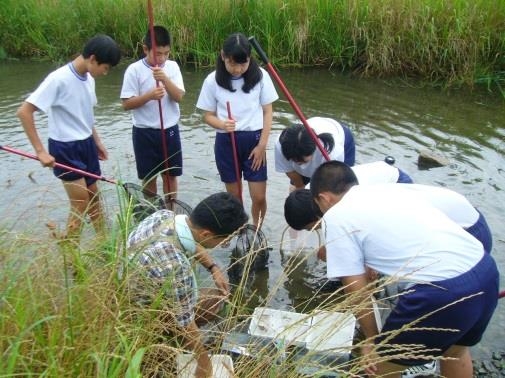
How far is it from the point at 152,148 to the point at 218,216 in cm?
214

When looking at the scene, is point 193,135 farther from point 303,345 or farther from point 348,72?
point 303,345

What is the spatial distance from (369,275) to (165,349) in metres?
1.47

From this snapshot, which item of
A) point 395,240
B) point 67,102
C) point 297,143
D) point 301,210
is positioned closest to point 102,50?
point 67,102

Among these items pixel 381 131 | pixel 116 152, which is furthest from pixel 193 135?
pixel 381 131

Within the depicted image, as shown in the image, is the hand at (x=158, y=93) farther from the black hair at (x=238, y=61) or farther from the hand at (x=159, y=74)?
the black hair at (x=238, y=61)

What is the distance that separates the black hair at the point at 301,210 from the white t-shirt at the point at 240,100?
1267mm

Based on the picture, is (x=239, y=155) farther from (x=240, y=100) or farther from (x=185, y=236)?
(x=185, y=236)

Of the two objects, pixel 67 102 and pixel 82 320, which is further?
pixel 67 102

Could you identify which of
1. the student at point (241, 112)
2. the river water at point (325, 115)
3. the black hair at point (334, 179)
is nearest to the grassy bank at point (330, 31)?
the river water at point (325, 115)

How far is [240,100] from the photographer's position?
4.63m

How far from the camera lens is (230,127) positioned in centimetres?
452

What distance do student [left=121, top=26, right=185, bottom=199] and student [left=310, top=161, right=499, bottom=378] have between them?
2226 millimetres

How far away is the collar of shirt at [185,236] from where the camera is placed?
9.81 feet

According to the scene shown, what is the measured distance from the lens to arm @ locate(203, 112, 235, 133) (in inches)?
178
